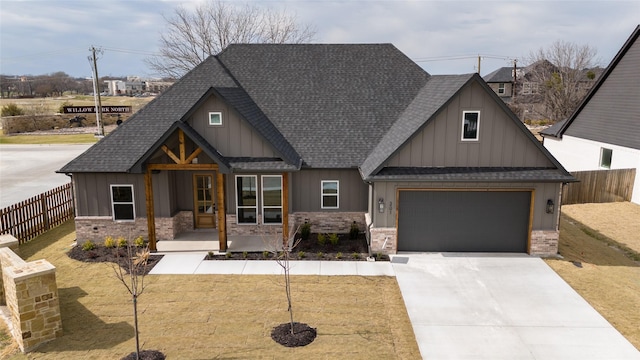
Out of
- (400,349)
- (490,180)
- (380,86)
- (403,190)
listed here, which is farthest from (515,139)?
(400,349)

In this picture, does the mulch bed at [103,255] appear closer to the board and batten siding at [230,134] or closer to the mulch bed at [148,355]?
the board and batten siding at [230,134]

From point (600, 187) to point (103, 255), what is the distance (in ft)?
81.3

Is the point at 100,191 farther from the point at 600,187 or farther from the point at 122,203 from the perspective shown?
the point at 600,187

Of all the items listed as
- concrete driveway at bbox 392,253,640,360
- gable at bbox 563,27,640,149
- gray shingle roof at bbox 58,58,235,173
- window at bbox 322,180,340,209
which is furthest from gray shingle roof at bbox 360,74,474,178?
gable at bbox 563,27,640,149

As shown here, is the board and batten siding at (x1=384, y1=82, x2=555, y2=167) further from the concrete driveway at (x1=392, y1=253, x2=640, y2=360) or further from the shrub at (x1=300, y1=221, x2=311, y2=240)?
the shrub at (x1=300, y1=221, x2=311, y2=240)

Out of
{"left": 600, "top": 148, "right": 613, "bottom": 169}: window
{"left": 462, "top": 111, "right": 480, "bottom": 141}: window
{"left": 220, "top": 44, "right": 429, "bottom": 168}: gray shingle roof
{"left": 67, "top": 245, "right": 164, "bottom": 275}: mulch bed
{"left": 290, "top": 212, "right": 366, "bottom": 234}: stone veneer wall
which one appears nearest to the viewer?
{"left": 462, "top": 111, "right": 480, "bottom": 141}: window

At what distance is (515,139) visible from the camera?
16.1m

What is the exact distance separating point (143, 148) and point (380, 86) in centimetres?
1059

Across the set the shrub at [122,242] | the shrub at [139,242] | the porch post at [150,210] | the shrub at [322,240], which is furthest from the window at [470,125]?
the shrub at [122,242]

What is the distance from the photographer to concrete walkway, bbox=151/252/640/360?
10.7m

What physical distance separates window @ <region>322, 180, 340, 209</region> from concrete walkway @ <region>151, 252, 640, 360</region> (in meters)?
3.24

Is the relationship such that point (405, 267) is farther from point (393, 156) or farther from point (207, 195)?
point (207, 195)

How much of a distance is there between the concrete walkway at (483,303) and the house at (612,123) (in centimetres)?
1313

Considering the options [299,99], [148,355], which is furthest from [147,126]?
[148,355]
